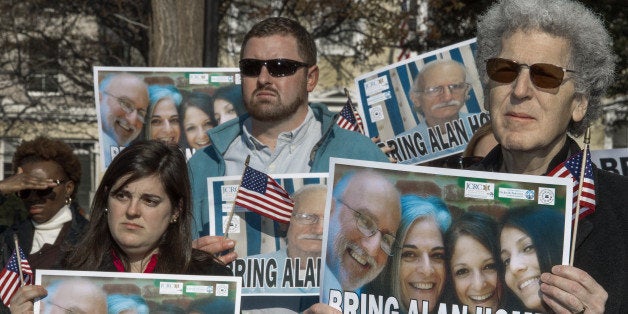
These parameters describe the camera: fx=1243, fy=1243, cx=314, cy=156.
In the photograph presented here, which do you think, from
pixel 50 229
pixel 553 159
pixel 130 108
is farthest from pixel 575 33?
pixel 50 229

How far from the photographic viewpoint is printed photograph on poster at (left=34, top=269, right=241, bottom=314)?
3867 millimetres

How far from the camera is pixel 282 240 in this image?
4945 mm

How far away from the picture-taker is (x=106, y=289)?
388 centimetres

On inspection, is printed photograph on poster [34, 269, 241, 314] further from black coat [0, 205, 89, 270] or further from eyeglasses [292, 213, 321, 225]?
black coat [0, 205, 89, 270]

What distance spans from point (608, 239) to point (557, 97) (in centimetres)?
43

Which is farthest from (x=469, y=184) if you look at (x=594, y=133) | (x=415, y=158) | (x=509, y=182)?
(x=594, y=133)

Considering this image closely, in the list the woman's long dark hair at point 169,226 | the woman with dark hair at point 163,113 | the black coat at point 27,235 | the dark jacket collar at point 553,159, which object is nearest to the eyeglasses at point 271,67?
the woman's long dark hair at point 169,226

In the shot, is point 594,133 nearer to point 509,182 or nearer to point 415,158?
point 415,158

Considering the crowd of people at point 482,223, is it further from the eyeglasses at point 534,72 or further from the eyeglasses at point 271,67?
the eyeglasses at point 271,67

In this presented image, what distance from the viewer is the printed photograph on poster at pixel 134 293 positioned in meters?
3.87

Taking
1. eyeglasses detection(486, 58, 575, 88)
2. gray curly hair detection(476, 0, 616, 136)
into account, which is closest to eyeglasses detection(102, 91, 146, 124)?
gray curly hair detection(476, 0, 616, 136)

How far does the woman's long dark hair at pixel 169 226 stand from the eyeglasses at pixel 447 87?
7.93 ft

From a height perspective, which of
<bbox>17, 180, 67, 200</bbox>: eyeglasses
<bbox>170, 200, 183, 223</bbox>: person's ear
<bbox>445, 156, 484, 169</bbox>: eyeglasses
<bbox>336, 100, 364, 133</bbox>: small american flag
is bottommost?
<bbox>17, 180, 67, 200</bbox>: eyeglasses

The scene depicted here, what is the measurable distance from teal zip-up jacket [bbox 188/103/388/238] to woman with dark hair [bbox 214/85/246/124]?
3.64 ft
